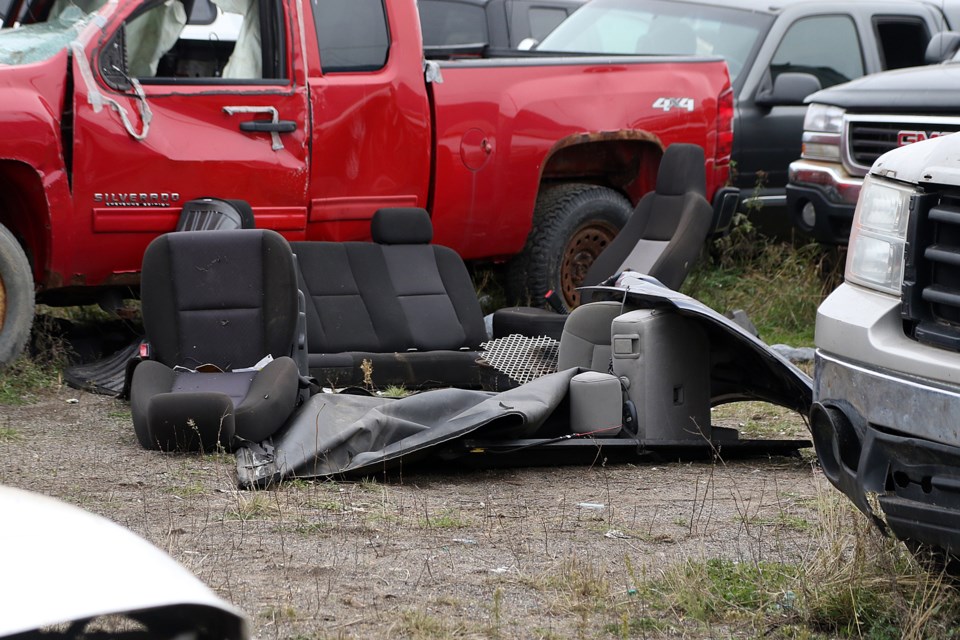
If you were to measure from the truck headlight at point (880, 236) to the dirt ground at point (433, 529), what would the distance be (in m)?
1.08

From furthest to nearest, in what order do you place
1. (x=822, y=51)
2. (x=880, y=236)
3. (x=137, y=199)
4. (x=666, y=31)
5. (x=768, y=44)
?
(x=822, y=51) → (x=666, y=31) → (x=768, y=44) → (x=137, y=199) → (x=880, y=236)

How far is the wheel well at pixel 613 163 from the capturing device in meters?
9.04

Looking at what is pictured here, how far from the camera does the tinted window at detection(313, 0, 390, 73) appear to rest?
791cm

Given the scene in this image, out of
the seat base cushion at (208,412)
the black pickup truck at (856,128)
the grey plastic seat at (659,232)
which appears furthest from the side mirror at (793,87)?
the seat base cushion at (208,412)

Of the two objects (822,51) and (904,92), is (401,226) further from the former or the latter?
(822,51)

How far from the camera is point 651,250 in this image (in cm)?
794

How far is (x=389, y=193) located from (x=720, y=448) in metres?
2.86

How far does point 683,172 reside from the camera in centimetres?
809

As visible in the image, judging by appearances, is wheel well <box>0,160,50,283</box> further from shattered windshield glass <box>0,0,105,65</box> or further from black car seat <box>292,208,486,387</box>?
black car seat <box>292,208,486,387</box>

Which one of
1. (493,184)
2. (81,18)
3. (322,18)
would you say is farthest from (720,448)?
(81,18)

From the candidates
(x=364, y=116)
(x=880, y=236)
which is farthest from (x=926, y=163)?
(x=364, y=116)

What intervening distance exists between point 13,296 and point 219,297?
1024mm

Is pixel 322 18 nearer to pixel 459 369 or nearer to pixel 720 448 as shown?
pixel 459 369

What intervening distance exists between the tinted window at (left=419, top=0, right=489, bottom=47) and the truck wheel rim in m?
4.26
